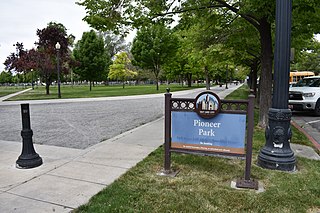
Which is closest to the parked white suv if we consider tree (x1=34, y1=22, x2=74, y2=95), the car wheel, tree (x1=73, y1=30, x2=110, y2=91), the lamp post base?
the car wheel

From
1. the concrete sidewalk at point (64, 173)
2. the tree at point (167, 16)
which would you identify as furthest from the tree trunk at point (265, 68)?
the concrete sidewalk at point (64, 173)

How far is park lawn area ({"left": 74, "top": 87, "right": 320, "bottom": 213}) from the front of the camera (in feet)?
10.9

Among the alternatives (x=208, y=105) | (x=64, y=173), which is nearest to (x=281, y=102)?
(x=208, y=105)

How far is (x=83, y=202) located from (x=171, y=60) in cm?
3153

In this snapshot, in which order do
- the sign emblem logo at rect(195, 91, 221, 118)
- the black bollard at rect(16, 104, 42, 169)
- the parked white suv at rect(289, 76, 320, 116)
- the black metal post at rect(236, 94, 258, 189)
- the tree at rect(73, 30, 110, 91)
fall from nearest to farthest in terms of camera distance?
the black metal post at rect(236, 94, 258, 189) → the sign emblem logo at rect(195, 91, 221, 118) → the black bollard at rect(16, 104, 42, 169) → the parked white suv at rect(289, 76, 320, 116) → the tree at rect(73, 30, 110, 91)

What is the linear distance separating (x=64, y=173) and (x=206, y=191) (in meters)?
2.49

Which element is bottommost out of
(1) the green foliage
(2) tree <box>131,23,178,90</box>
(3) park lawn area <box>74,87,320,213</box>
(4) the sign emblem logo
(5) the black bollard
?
(3) park lawn area <box>74,87,320,213</box>

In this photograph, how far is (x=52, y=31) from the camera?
26.0 metres

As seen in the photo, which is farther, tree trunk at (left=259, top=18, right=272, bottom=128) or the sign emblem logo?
tree trunk at (left=259, top=18, right=272, bottom=128)

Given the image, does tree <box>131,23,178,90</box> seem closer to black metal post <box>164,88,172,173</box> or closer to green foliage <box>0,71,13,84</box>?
black metal post <box>164,88,172,173</box>

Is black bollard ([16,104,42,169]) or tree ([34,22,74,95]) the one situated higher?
tree ([34,22,74,95])

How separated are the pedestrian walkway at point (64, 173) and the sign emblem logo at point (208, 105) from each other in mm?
1762

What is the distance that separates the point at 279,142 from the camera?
4512 mm

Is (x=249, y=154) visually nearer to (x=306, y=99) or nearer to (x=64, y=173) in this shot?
(x=64, y=173)
